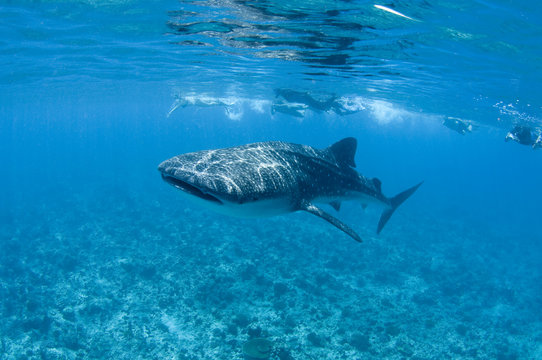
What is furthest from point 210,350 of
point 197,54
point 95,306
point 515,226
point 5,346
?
point 515,226

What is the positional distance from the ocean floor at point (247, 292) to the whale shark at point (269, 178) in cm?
630

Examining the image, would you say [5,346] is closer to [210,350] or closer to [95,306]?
[95,306]

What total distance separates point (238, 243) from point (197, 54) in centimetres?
1126

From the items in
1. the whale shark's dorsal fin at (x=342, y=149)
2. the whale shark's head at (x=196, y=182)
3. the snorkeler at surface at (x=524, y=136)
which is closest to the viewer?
the whale shark's head at (x=196, y=182)

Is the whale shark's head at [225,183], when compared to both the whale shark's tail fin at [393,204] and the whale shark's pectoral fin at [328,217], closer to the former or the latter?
the whale shark's pectoral fin at [328,217]

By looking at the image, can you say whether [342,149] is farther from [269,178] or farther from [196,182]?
[196,182]

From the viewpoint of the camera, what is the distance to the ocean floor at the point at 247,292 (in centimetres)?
1015

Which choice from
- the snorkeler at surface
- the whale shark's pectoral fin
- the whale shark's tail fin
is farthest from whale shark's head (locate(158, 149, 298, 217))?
the snorkeler at surface

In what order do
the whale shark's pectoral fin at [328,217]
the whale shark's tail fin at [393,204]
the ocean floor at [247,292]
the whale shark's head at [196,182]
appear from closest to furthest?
1. the whale shark's head at [196,182]
2. the whale shark's pectoral fin at [328,217]
3. the whale shark's tail fin at [393,204]
4. the ocean floor at [247,292]

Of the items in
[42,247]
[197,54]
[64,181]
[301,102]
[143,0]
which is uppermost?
[143,0]

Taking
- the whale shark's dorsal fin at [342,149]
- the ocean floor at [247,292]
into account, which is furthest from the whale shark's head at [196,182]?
the ocean floor at [247,292]

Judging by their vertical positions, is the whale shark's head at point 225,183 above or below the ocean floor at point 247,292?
above

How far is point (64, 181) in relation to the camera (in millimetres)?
34719

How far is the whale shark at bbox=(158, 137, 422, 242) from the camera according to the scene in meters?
3.75
